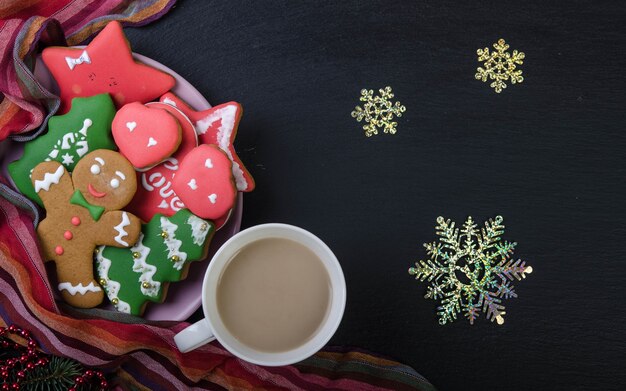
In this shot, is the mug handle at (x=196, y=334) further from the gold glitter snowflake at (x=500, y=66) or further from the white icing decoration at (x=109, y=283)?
the gold glitter snowflake at (x=500, y=66)

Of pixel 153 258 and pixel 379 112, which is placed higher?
pixel 379 112

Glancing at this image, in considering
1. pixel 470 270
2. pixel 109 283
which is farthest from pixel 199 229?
pixel 470 270

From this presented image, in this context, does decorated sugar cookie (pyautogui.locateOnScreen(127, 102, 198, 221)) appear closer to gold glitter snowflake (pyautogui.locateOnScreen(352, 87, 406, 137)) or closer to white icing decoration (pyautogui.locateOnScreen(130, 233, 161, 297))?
white icing decoration (pyautogui.locateOnScreen(130, 233, 161, 297))

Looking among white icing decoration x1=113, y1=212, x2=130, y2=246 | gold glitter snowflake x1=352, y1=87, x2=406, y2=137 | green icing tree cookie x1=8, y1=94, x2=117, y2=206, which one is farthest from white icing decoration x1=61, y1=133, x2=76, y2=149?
gold glitter snowflake x1=352, y1=87, x2=406, y2=137

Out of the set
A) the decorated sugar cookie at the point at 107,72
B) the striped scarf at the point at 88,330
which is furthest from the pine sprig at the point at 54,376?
the decorated sugar cookie at the point at 107,72

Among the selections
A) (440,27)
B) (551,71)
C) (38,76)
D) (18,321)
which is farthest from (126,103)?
(551,71)

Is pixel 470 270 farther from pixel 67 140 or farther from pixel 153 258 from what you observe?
pixel 67 140
